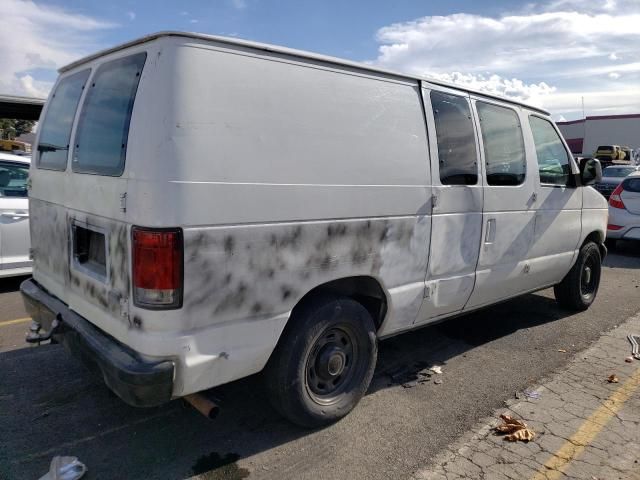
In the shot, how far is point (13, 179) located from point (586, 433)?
643 centimetres

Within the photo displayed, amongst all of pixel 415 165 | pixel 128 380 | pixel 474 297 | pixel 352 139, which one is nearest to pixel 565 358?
pixel 474 297

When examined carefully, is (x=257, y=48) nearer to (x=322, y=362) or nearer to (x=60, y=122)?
(x=60, y=122)

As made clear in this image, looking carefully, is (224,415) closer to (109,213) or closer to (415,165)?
(109,213)

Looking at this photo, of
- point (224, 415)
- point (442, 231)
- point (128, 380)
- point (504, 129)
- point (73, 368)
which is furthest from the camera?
point (504, 129)

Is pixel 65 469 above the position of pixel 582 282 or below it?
below

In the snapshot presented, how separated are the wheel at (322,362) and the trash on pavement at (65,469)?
3.58ft

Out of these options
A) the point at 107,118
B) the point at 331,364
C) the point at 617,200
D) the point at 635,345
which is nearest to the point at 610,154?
the point at 617,200

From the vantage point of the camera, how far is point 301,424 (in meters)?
3.28

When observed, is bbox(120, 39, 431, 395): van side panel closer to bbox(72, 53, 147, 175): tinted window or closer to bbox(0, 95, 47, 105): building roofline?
bbox(72, 53, 147, 175): tinted window

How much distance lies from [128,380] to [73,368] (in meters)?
1.94

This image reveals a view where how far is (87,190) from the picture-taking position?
9.70 ft

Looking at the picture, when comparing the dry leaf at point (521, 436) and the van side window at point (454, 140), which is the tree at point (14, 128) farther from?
the dry leaf at point (521, 436)

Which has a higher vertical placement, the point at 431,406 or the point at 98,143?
the point at 98,143

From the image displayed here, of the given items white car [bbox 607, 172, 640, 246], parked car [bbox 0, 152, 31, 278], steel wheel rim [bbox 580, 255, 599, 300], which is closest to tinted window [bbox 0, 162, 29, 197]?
parked car [bbox 0, 152, 31, 278]
